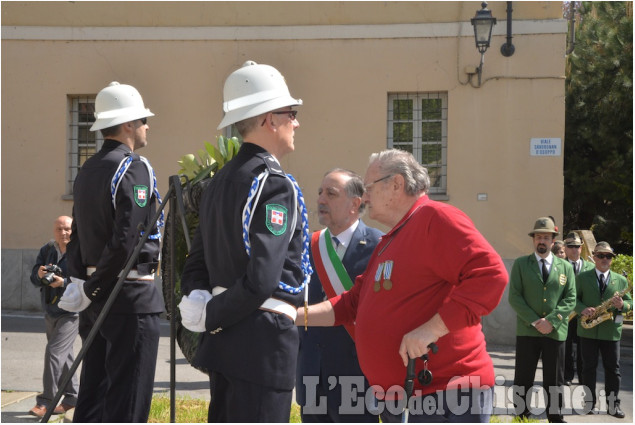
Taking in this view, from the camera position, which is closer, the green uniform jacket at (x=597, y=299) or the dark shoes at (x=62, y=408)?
the dark shoes at (x=62, y=408)

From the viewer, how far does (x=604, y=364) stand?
31.8 ft

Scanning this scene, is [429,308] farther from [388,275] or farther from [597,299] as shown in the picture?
[597,299]

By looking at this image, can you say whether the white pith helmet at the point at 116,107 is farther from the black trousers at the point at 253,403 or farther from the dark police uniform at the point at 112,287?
the black trousers at the point at 253,403

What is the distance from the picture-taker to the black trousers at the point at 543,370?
28.1ft

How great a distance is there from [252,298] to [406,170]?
1151 mm

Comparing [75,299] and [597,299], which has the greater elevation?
[75,299]

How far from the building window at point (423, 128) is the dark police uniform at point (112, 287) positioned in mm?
10200

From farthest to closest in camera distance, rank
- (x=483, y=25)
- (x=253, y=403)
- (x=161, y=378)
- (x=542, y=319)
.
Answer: (x=483, y=25)
(x=161, y=378)
(x=542, y=319)
(x=253, y=403)

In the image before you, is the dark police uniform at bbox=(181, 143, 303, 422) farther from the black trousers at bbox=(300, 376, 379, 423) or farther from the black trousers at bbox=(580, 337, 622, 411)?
the black trousers at bbox=(580, 337, 622, 411)

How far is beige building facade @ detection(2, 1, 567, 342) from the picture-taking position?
14672 millimetres

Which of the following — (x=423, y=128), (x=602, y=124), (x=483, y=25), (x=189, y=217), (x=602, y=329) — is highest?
(x=483, y=25)

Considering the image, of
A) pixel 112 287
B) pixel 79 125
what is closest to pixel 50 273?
pixel 112 287

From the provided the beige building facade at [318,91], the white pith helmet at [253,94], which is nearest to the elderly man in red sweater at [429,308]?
the white pith helmet at [253,94]

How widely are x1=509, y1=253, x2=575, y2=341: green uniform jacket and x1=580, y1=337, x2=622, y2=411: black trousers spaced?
115 cm
